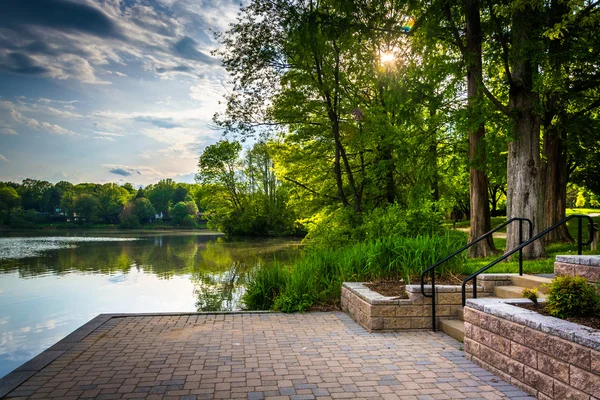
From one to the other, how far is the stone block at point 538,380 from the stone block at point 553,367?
→ 6cm

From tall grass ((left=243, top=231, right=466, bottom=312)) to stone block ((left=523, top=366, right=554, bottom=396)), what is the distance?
12.0ft

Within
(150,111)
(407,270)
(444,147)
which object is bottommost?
(407,270)

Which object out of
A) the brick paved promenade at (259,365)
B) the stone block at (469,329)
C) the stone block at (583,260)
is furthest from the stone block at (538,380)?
the stone block at (583,260)

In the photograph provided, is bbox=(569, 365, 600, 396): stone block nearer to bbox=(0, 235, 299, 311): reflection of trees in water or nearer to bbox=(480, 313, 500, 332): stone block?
bbox=(480, 313, 500, 332): stone block

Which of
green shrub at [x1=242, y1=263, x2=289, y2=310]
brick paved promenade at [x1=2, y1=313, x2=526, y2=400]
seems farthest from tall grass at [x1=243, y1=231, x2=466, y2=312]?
brick paved promenade at [x1=2, y1=313, x2=526, y2=400]

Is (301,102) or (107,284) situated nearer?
(107,284)

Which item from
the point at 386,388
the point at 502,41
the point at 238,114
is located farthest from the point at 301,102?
the point at 386,388

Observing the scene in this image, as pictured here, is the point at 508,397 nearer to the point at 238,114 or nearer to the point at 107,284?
the point at 107,284

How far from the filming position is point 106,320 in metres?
7.88

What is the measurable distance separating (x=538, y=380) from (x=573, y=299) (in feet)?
2.95

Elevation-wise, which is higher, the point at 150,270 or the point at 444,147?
the point at 444,147

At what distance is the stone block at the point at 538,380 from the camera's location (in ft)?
13.4

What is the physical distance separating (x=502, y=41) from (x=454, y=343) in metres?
8.04

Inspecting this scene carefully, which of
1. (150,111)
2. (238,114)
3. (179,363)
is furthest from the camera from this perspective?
(238,114)
